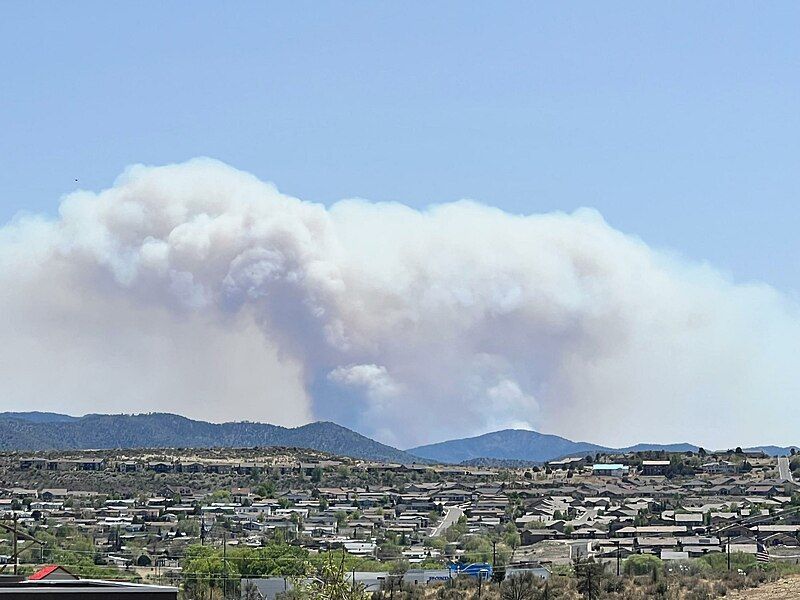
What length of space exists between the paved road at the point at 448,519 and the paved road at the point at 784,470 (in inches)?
1252

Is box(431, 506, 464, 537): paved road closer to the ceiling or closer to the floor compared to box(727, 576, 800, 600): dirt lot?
closer to the ceiling

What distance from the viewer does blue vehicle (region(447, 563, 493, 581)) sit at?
2953 inches

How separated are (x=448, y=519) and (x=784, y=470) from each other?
4061 centimetres

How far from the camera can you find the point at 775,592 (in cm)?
5928

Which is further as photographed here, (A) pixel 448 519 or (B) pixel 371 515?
(B) pixel 371 515

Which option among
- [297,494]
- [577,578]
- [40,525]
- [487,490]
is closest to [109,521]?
[40,525]

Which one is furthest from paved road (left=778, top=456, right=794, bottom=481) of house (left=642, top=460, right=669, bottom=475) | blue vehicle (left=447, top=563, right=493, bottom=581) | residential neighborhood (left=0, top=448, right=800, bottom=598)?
blue vehicle (left=447, top=563, right=493, bottom=581)

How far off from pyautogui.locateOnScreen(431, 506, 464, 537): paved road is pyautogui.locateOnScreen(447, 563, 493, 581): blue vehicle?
28.4m

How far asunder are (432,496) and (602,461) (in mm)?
40723

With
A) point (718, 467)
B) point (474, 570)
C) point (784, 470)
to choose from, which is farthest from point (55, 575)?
point (718, 467)

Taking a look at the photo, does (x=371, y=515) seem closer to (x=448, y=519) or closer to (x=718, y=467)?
(x=448, y=519)

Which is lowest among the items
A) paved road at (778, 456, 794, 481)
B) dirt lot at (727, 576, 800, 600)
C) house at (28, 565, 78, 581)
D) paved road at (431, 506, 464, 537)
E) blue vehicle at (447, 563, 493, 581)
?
dirt lot at (727, 576, 800, 600)

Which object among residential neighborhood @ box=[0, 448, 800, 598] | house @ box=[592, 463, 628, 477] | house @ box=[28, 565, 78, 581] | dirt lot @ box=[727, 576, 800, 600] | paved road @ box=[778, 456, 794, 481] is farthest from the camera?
house @ box=[592, 463, 628, 477]

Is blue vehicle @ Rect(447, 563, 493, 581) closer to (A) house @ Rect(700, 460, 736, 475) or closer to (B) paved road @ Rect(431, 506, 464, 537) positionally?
(B) paved road @ Rect(431, 506, 464, 537)
